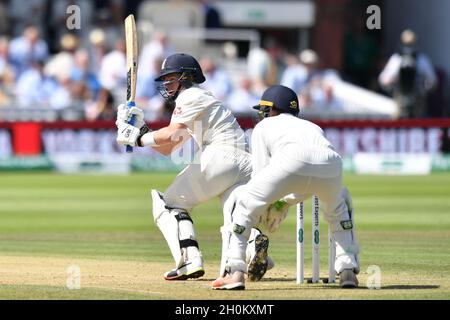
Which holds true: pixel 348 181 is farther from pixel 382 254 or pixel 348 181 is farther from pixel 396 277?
pixel 396 277

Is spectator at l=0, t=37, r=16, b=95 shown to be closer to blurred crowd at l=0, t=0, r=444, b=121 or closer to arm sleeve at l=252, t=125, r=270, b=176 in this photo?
blurred crowd at l=0, t=0, r=444, b=121

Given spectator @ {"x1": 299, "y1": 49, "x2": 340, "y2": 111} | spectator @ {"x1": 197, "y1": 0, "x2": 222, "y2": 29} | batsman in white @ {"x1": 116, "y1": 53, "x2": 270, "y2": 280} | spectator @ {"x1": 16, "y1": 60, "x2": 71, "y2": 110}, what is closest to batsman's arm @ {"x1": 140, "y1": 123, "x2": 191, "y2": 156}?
batsman in white @ {"x1": 116, "y1": 53, "x2": 270, "y2": 280}

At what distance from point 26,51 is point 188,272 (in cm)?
1603

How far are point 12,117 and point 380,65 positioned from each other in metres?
10.1

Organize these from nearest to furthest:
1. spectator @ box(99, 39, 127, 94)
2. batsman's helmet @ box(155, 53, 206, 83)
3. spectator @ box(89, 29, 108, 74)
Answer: batsman's helmet @ box(155, 53, 206, 83) → spectator @ box(99, 39, 127, 94) → spectator @ box(89, 29, 108, 74)

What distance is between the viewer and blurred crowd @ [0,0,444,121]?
936 inches

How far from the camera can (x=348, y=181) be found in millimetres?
20547

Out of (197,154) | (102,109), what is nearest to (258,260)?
(197,154)

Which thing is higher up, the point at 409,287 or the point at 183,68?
the point at 183,68

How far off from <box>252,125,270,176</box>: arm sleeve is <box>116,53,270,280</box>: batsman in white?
0.58 m

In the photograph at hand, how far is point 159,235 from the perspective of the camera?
1348 centimetres

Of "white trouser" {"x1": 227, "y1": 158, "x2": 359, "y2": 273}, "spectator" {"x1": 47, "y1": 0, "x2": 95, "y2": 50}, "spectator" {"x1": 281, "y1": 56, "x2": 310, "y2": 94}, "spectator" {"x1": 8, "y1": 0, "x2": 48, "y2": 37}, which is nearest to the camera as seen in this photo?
"white trouser" {"x1": 227, "y1": 158, "x2": 359, "y2": 273}

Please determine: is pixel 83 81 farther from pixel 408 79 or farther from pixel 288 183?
pixel 288 183
